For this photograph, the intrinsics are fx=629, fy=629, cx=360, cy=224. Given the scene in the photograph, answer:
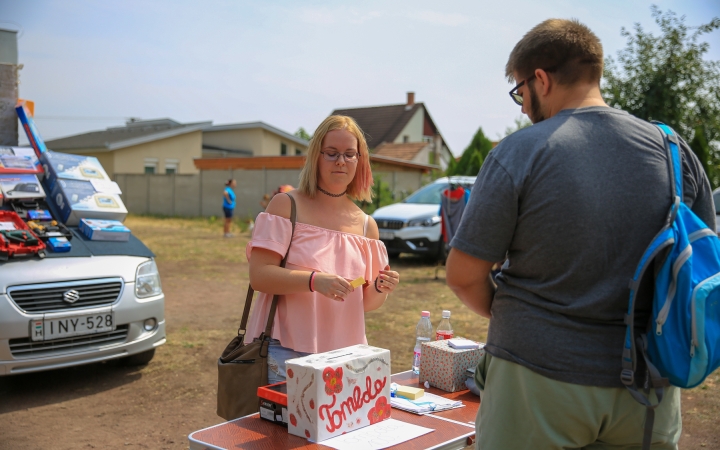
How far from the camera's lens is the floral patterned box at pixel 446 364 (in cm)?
303

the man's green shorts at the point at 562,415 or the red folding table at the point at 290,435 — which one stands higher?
the man's green shorts at the point at 562,415

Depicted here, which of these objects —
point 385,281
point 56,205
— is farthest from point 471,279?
point 56,205

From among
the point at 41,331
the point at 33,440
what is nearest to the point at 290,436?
the point at 33,440

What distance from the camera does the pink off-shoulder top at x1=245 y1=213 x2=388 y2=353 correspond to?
282cm

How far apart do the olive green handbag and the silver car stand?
2743mm

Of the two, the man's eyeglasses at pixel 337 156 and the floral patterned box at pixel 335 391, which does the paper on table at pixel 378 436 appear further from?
the man's eyeglasses at pixel 337 156

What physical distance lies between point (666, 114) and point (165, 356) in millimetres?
10518

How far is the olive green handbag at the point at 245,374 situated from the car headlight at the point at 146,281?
118 inches

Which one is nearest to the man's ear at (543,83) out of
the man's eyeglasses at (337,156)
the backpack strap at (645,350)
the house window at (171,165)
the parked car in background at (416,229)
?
the backpack strap at (645,350)

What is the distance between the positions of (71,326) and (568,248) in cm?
448

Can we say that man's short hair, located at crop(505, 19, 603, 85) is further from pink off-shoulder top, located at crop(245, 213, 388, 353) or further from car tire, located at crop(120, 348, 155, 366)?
→ car tire, located at crop(120, 348, 155, 366)

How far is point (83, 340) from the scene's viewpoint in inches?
204

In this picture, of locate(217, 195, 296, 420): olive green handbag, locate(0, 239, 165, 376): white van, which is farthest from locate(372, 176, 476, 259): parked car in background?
locate(217, 195, 296, 420): olive green handbag

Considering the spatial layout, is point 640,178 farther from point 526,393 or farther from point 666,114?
point 666,114
